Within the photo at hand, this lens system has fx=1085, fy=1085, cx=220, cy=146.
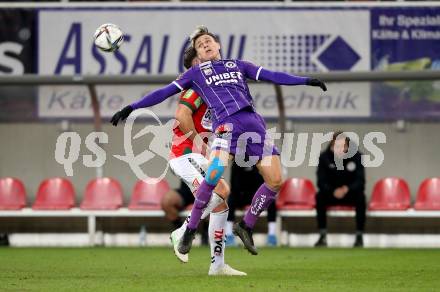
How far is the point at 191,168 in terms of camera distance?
31.2 ft

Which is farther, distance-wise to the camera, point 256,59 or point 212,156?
point 256,59

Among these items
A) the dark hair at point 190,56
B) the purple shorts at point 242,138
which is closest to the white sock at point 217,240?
the purple shorts at point 242,138

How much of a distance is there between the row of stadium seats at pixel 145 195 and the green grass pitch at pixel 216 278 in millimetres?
1240

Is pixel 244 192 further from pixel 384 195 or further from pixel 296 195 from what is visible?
pixel 384 195

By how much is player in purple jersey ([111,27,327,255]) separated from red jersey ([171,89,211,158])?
228mm

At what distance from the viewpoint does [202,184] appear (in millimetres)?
9000

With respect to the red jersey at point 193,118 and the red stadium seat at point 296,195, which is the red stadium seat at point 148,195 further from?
the red jersey at point 193,118

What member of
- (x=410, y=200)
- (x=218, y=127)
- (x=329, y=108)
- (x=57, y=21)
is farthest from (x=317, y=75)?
(x=218, y=127)

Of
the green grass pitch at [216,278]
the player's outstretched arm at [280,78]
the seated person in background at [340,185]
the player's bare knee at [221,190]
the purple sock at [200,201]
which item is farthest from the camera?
the seated person in background at [340,185]

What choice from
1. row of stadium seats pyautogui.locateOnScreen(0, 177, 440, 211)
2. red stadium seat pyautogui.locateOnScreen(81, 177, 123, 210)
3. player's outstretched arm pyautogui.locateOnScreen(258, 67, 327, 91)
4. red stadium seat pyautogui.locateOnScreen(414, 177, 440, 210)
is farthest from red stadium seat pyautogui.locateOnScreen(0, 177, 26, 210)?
player's outstretched arm pyautogui.locateOnScreen(258, 67, 327, 91)

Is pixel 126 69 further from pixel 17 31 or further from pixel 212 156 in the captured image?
pixel 212 156

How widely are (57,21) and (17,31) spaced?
626 millimetres

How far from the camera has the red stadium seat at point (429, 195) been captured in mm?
15122

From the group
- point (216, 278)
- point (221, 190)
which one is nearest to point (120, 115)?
point (221, 190)
